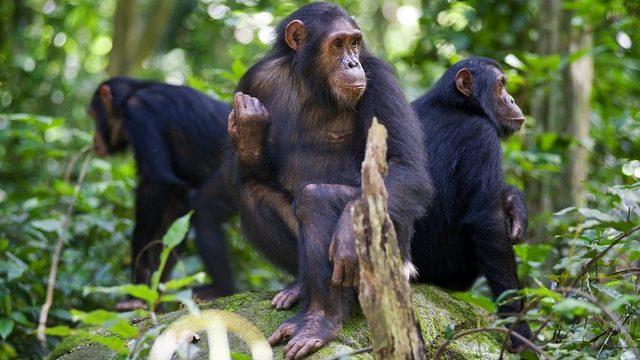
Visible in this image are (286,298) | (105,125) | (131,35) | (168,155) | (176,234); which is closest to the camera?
(176,234)

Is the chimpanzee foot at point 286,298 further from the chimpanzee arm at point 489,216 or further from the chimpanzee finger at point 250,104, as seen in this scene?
the chimpanzee arm at point 489,216

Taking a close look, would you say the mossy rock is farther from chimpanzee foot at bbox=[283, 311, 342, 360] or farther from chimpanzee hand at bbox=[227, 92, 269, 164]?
chimpanzee hand at bbox=[227, 92, 269, 164]

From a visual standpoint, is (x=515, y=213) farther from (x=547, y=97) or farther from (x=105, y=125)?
(x=105, y=125)

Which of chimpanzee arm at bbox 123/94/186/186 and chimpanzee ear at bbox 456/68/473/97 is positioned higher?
chimpanzee ear at bbox 456/68/473/97

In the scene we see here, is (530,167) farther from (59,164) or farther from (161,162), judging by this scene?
(59,164)

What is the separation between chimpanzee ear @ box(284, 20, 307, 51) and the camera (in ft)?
18.7

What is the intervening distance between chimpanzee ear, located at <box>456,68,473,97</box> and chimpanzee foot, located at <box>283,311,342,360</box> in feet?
8.12

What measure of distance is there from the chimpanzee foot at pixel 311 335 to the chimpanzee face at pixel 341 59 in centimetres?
146

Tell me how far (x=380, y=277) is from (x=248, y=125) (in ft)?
6.88

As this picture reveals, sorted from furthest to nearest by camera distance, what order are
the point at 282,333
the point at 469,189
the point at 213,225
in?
the point at 213,225, the point at 469,189, the point at 282,333

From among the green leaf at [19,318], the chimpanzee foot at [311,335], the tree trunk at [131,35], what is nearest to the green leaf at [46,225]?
the green leaf at [19,318]

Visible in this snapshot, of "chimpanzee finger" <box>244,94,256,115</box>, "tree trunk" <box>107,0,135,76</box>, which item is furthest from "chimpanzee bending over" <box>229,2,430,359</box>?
"tree trunk" <box>107,0,135,76</box>

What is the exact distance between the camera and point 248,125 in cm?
543

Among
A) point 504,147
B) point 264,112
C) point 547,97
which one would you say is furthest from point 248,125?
point 547,97
